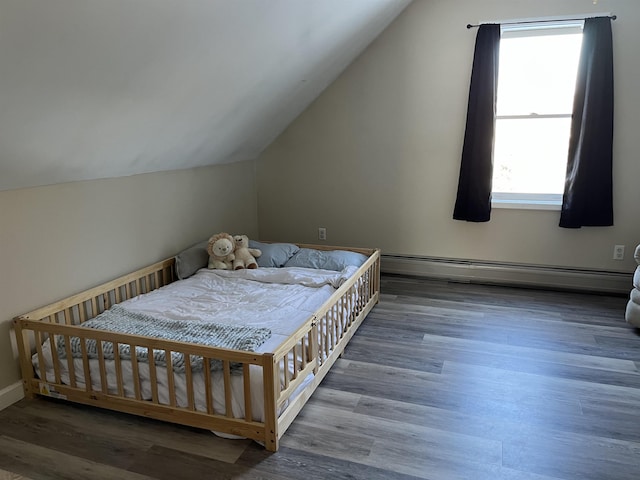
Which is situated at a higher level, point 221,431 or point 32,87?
point 32,87

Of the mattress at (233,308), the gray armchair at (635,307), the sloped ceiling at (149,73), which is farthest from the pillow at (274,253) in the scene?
the gray armchair at (635,307)

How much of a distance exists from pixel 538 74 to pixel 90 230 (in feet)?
11.3

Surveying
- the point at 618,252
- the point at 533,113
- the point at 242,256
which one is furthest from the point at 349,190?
the point at 618,252

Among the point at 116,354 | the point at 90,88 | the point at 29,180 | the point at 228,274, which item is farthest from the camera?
the point at 228,274

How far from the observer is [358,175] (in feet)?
15.0

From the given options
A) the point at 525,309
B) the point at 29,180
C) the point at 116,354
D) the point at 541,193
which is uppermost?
the point at 29,180

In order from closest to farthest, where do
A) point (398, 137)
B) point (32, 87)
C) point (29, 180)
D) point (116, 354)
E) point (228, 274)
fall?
point (32, 87) < point (116, 354) < point (29, 180) < point (228, 274) < point (398, 137)

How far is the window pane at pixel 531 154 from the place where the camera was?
408cm

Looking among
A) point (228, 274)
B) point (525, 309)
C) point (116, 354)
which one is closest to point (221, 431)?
point (116, 354)

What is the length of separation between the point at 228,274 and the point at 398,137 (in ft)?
6.20

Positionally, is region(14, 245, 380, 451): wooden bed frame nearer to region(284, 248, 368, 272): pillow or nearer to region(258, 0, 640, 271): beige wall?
region(284, 248, 368, 272): pillow

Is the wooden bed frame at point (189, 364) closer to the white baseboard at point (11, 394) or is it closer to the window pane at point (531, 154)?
the white baseboard at point (11, 394)

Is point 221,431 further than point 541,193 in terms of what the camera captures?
No

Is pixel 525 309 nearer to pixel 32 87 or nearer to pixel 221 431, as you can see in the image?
pixel 221 431
